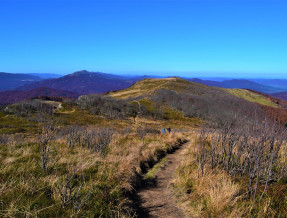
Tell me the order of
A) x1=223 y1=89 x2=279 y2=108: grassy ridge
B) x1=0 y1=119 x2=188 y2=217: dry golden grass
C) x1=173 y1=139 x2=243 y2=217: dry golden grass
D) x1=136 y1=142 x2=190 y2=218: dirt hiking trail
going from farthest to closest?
x1=223 y1=89 x2=279 y2=108: grassy ridge → x1=136 y1=142 x2=190 y2=218: dirt hiking trail → x1=173 y1=139 x2=243 y2=217: dry golden grass → x1=0 y1=119 x2=188 y2=217: dry golden grass

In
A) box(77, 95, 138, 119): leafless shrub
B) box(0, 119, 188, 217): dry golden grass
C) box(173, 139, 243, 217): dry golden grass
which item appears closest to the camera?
box(0, 119, 188, 217): dry golden grass

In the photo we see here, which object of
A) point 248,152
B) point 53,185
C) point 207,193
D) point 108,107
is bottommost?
point 108,107

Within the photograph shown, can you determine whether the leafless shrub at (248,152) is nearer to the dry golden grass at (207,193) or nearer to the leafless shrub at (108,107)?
the dry golden grass at (207,193)

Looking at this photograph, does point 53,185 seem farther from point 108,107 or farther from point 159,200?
point 108,107

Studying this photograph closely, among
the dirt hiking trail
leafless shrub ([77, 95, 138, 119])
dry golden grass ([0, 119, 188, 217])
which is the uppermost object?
dry golden grass ([0, 119, 188, 217])

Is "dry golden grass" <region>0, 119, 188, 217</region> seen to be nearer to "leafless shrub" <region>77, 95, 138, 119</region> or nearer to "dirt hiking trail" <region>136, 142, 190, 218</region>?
"dirt hiking trail" <region>136, 142, 190, 218</region>

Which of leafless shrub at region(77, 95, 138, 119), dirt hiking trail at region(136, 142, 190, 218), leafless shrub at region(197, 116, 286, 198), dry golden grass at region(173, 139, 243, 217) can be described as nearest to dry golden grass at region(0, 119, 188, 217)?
dirt hiking trail at region(136, 142, 190, 218)

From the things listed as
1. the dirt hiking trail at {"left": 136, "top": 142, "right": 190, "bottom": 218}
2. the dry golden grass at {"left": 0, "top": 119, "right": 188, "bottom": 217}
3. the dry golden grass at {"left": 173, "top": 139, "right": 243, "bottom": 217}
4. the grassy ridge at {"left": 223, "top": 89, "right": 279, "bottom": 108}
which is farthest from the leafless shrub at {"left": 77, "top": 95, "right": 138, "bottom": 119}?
the grassy ridge at {"left": 223, "top": 89, "right": 279, "bottom": 108}

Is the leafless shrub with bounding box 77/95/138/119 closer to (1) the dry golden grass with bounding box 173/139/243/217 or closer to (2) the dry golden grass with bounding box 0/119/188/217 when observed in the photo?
(2) the dry golden grass with bounding box 0/119/188/217

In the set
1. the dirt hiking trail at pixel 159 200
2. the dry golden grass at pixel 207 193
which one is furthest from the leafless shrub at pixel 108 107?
the dry golden grass at pixel 207 193

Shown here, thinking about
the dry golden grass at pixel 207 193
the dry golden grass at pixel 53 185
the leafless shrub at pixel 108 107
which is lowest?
the leafless shrub at pixel 108 107

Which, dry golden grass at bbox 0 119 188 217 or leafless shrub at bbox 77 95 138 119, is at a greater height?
dry golden grass at bbox 0 119 188 217

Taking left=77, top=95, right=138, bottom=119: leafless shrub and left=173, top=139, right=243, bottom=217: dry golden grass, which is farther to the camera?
left=77, top=95, right=138, bottom=119: leafless shrub

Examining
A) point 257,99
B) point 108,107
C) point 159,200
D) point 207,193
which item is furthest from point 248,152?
point 257,99
